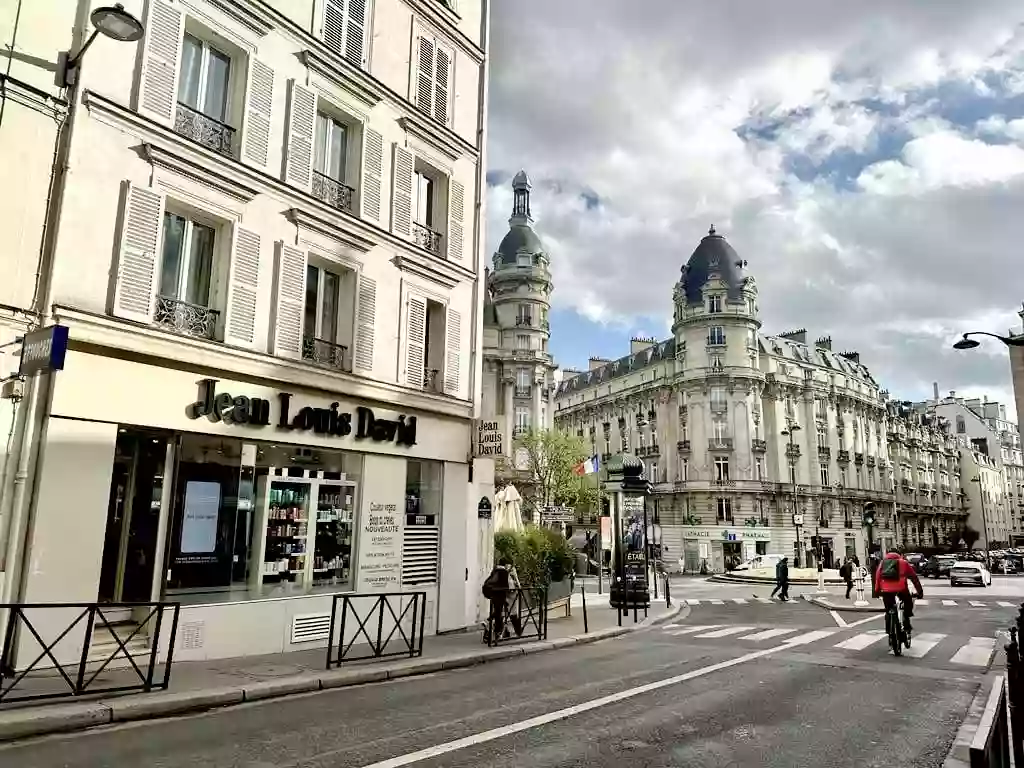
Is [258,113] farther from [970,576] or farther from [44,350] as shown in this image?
[970,576]

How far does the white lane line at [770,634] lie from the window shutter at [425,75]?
13.4m

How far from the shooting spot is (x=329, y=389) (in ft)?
42.0

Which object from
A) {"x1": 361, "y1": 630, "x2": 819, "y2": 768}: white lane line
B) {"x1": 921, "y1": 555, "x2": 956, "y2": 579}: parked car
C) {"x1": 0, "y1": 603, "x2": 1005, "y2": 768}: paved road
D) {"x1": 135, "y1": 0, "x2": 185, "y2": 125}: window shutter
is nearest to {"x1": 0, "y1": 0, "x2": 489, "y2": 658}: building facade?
{"x1": 135, "y1": 0, "x2": 185, "y2": 125}: window shutter

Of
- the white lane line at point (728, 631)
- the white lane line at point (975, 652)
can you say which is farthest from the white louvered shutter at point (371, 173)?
the white lane line at point (975, 652)

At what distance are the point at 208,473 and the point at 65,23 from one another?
6.86m

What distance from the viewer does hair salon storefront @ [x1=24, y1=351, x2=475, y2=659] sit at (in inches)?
369

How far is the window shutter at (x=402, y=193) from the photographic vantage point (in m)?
14.9

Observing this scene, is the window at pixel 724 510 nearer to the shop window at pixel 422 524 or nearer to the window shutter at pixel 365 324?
the shop window at pixel 422 524

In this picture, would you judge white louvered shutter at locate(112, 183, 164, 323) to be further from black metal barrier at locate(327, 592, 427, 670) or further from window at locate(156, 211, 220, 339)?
black metal barrier at locate(327, 592, 427, 670)

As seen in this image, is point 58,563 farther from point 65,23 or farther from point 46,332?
point 65,23

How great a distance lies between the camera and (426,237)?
15.9m

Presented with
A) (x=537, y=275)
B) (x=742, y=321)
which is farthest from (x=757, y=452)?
(x=537, y=275)

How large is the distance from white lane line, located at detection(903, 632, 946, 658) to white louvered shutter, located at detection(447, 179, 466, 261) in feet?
39.5

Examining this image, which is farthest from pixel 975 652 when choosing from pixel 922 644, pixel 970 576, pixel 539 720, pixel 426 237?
pixel 970 576
